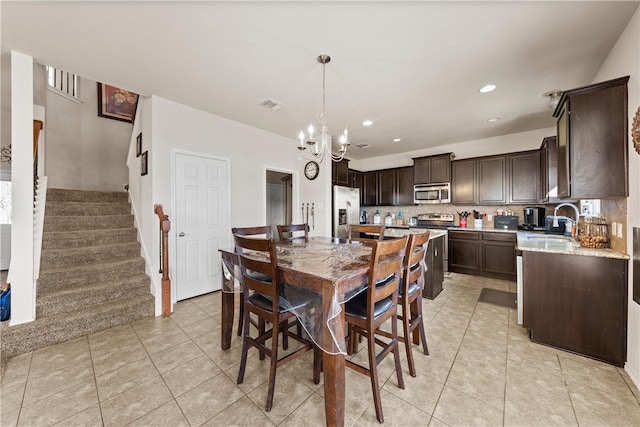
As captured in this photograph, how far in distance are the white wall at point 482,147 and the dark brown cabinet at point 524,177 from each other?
379 mm

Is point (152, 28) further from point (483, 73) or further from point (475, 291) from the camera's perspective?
point (475, 291)

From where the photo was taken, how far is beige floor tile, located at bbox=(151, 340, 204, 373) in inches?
77.2

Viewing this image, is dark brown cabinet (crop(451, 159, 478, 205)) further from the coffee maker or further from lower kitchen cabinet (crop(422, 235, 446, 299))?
lower kitchen cabinet (crop(422, 235, 446, 299))

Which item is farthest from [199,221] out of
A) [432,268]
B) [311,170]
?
[432,268]

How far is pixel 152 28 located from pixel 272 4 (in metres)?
1.03

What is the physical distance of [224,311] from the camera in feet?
6.96

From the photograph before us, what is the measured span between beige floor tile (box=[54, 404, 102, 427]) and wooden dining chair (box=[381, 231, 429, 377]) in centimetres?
185

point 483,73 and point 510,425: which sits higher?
point 483,73

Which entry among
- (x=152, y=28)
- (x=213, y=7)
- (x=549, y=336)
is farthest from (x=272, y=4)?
(x=549, y=336)

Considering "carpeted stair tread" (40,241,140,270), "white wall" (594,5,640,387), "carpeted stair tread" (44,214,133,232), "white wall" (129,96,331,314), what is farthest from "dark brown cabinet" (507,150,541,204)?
"carpeted stair tread" (44,214,133,232)

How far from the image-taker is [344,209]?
5.12m

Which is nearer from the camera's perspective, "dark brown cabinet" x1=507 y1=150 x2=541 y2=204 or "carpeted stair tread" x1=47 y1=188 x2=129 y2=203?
"carpeted stair tread" x1=47 y1=188 x2=129 y2=203

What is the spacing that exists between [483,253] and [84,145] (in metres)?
7.93

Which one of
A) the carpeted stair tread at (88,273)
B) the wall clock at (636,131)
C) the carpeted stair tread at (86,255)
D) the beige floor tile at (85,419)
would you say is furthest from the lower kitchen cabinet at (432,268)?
the carpeted stair tread at (86,255)
